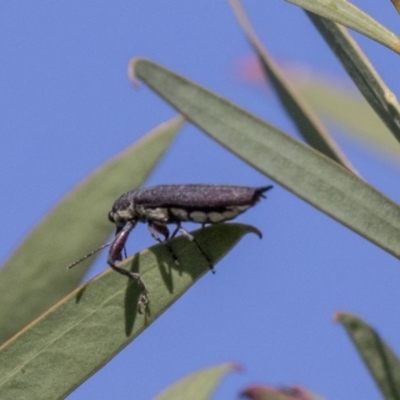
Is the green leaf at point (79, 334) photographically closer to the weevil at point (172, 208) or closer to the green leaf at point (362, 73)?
the weevil at point (172, 208)

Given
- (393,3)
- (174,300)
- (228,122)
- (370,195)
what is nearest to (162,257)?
(174,300)

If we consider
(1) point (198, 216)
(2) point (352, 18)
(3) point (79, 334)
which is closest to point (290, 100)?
(1) point (198, 216)

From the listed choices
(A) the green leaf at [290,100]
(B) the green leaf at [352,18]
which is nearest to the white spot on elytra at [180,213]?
(A) the green leaf at [290,100]

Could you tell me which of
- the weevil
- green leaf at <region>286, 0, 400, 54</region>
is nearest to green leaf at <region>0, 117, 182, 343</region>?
the weevil

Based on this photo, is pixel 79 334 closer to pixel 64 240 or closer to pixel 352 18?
pixel 64 240

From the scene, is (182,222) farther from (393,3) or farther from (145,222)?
(393,3)

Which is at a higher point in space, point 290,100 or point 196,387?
point 290,100

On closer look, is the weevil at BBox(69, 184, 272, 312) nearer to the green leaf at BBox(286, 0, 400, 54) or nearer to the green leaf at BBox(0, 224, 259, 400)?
the green leaf at BBox(0, 224, 259, 400)
